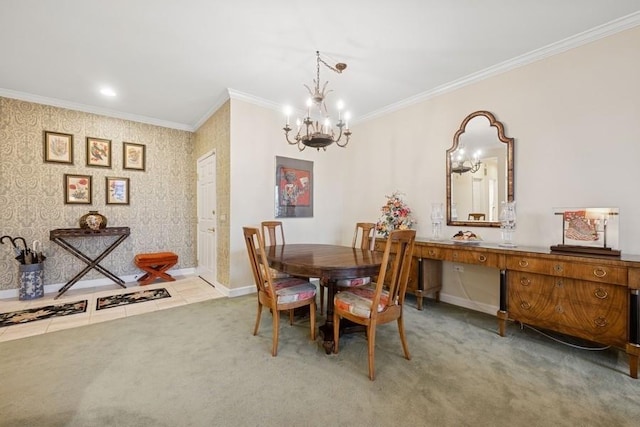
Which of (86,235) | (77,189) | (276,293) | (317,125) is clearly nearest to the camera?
(276,293)

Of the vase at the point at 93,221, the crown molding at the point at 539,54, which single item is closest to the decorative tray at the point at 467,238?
the crown molding at the point at 539,54

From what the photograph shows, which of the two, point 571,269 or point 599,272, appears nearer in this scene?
point 599,272

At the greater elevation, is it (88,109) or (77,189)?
(88,109)

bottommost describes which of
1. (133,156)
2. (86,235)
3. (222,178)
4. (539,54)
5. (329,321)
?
(329,321)

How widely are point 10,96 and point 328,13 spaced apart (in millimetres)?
4428

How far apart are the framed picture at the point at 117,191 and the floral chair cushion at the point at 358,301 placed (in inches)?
162

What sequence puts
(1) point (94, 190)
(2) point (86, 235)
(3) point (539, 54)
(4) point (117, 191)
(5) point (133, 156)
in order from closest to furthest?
(3) point (539, 54), (2) point (86, 235), (1) point (94, 190), (4) point (117, 191), (5) point (133, 156)

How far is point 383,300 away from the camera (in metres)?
2.01

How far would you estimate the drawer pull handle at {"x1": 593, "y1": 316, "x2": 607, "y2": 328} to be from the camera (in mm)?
1940

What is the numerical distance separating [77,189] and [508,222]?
5727 millimetres

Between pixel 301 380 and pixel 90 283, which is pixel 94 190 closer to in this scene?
pixel 90 283

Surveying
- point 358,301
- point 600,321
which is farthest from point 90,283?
point 600,321

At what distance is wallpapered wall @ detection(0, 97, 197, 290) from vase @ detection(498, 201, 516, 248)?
4834 mm

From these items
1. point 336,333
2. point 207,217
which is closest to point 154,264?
point 207,217
